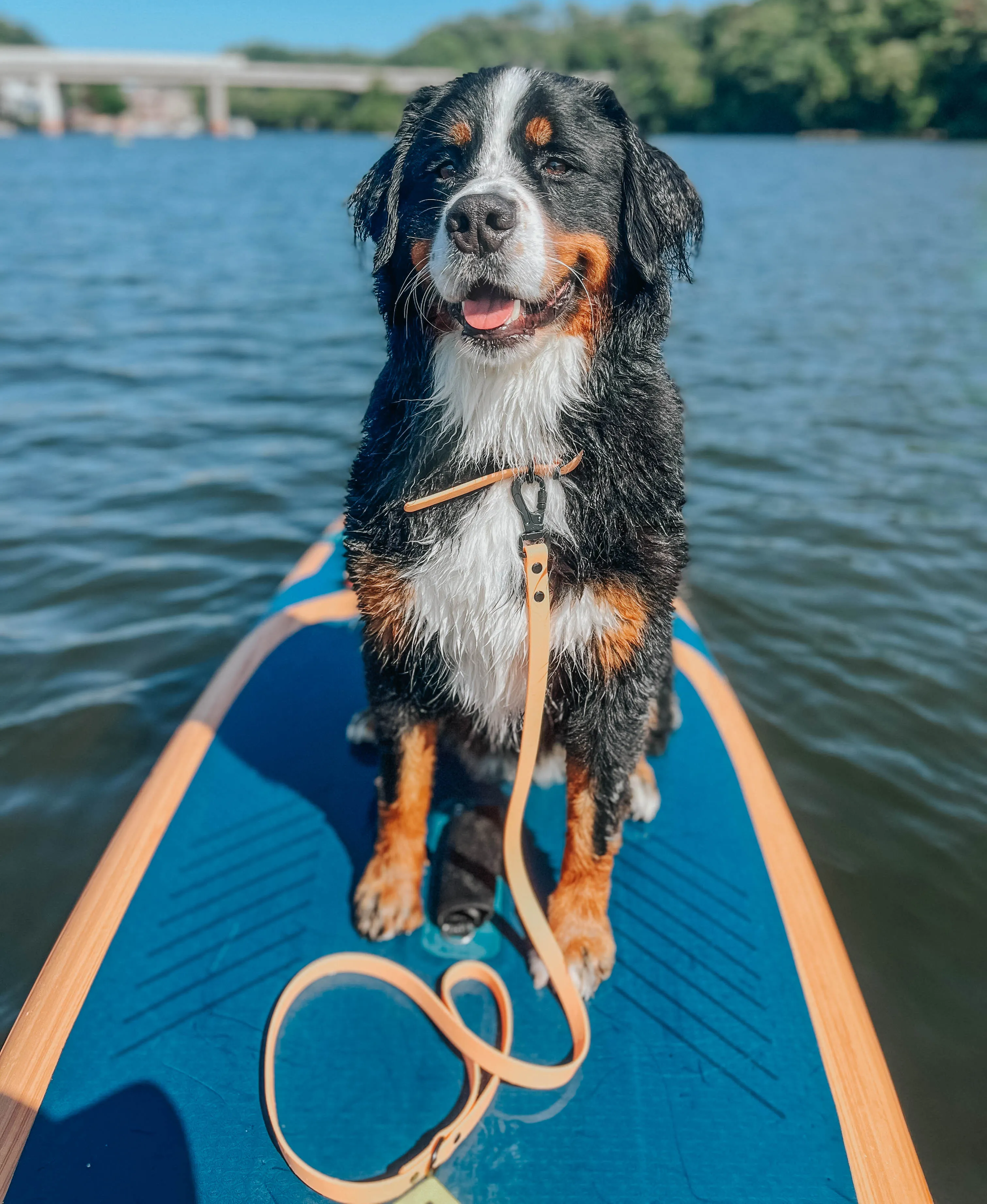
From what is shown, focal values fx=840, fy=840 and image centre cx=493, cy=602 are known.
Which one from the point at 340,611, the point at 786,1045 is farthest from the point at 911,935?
the point at 340,611

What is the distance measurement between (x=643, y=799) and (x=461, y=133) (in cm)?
192

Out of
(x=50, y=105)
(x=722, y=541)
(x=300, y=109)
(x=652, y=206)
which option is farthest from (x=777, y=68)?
(x=652, y=206)

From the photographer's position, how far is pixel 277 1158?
5.76 ft

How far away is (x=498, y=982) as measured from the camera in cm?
210

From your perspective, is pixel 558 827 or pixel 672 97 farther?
pixel 672 97

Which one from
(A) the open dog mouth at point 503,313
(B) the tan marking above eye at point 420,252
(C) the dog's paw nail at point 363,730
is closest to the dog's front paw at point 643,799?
(C) the dog's paw nail at point 363,730

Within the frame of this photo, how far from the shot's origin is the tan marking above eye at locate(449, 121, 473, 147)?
199cm

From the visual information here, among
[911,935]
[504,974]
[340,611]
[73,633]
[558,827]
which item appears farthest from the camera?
[73,633]

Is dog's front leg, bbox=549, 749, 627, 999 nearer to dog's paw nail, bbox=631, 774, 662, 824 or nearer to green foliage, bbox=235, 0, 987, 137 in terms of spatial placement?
dog's paw nail, bbox=631, 774, 662, 824

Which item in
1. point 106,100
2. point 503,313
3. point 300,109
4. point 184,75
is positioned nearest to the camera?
point 503,313

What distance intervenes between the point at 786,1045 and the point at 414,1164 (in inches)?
35.8

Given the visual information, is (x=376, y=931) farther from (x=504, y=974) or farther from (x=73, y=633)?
(x=73, y=633)

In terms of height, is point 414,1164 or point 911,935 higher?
point 414,1164

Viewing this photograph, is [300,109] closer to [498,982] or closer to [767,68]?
[767,68]
